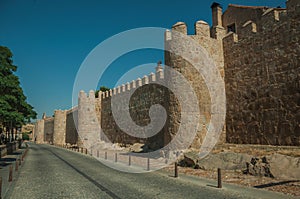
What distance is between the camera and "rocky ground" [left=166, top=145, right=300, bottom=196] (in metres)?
6.63

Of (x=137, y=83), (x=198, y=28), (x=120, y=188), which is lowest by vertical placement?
(x=120, y=188)

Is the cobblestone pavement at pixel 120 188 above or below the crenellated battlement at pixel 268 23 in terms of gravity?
below

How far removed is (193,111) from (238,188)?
5.71 meters

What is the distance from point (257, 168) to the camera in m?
7.66

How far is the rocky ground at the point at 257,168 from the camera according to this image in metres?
6.63

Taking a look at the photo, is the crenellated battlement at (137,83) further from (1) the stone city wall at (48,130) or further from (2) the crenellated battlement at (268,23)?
(1) the stone city wall at (48,130)

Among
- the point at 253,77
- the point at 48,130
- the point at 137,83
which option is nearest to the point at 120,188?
the point at 253,77

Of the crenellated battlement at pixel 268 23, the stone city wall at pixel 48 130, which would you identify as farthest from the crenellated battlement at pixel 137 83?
the stone city wall at pixel 48 130

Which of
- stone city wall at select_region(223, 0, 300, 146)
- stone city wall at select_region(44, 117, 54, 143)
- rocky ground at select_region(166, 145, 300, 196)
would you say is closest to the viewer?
rocky ground at select_region(166, 145, 300, 196)

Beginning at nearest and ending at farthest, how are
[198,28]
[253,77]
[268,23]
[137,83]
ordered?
[268,23] → [253,77] → [198,28] → [137,83]

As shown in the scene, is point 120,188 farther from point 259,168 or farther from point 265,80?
point 265,80

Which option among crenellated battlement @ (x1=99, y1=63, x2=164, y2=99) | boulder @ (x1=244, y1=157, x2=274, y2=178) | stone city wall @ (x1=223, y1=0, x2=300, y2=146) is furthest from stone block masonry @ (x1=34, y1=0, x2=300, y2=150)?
boulder @ (x1=244, y1=157, x2=274, y2=178)

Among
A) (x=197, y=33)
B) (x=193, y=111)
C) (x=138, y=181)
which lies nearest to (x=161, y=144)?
(x=193, y=111)

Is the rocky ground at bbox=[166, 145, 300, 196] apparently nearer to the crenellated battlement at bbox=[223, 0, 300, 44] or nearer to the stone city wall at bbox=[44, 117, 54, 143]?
the crenellated battlement at bbox=[223, 0, 300, 44]
